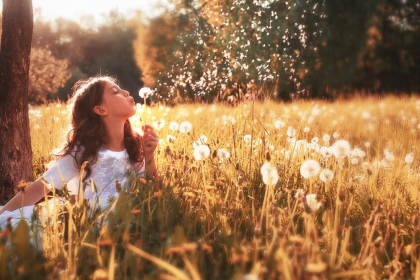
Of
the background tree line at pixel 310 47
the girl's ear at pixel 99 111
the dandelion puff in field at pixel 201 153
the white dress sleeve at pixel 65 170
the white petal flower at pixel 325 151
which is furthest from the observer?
the background tree line at pixel 310 47

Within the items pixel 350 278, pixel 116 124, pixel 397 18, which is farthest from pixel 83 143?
pixel 397 18

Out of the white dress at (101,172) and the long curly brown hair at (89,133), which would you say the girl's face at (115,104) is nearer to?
the long curly brown hair at (89,133)

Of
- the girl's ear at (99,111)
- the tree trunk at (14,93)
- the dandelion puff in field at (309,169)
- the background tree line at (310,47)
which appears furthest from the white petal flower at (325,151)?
the background tree line at (310,47)

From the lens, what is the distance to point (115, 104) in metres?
3.29

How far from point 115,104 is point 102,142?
28 centimetres

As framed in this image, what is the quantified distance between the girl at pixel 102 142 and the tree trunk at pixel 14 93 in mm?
402

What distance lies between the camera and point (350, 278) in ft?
5.58

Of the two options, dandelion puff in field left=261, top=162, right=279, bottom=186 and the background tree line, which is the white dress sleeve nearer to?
dandelion puff in field left=261, top=162, right=279, bottom=186

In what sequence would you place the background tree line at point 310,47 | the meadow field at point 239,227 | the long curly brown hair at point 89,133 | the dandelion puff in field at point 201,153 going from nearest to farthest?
the meadow field at point 239,227, the dandelion puff in field at point 201,153, the long curly brown hair at point 89,133, the background tree line at point 310,47

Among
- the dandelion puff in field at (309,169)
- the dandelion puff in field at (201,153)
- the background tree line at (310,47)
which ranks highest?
the background tree line at (310,47)

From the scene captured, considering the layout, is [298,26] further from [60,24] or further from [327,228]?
[60,24]

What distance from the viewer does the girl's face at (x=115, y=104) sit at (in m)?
3.23

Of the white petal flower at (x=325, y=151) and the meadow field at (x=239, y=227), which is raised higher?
the white petal flower at (x=325, y=151)

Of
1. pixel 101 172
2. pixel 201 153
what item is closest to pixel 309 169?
pixel 201 153
